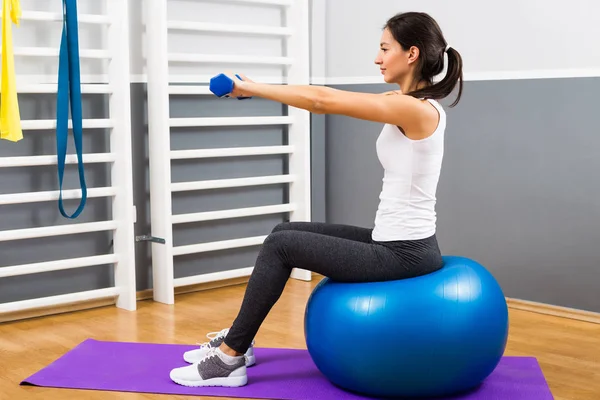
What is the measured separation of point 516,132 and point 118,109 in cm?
161

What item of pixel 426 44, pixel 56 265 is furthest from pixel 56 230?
pixel 426 44

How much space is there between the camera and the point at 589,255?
3174 millimetres

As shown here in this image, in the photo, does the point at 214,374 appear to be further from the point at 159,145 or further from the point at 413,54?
the point at 159,145

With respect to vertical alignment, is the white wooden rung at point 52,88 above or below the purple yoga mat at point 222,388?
above

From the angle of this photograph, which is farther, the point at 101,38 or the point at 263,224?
the point at 263,224

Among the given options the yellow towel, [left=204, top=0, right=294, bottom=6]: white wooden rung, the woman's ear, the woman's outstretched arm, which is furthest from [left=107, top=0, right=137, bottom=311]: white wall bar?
the woman's ear

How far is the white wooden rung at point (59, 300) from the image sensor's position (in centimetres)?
309

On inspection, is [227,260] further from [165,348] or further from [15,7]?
[15,7]

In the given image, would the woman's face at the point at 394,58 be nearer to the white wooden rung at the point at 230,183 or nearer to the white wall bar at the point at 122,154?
the white wall bar at the point at 122,154

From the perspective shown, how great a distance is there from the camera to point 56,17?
312cm

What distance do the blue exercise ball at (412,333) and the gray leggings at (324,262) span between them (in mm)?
36

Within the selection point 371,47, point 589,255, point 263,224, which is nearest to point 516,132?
point 589,255

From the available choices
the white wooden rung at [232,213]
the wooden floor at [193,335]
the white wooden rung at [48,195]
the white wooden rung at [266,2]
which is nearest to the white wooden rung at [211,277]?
the wooden floor at [193,335]

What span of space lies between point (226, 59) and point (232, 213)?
0.69 metres
